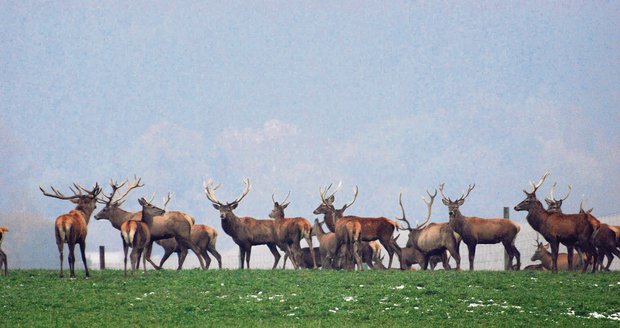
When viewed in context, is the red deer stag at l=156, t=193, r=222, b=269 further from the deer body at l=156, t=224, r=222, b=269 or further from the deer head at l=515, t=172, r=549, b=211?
the deer head at l=515, t=172, r=549, b=211

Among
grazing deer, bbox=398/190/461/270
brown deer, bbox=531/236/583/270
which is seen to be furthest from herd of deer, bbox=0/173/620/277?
brown deer, bbox=531/236/583/270

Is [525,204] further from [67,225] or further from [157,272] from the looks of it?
[67,225]

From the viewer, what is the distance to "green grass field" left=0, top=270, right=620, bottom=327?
22781 millimetres

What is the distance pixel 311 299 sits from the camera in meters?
24.9

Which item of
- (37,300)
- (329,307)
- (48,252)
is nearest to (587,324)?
(329,307)

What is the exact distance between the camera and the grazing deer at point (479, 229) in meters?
34.2

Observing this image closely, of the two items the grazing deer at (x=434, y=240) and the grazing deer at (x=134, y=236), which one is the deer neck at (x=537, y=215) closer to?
the grazing deer at (x=434, y=240)

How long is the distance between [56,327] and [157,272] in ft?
29.0

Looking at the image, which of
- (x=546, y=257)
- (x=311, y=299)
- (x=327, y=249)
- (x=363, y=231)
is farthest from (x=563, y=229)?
(x=546, y=257)

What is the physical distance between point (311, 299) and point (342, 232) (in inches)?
347

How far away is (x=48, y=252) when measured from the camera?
121 metres

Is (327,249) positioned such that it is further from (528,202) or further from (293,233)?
(528,202)

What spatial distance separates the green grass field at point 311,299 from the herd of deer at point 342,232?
1.91 m

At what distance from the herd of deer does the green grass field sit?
1915mm
